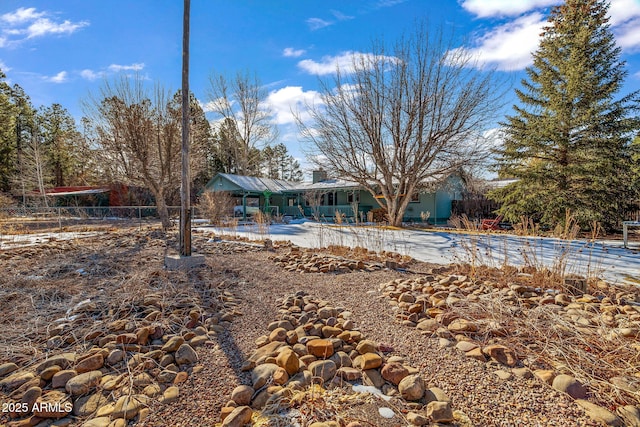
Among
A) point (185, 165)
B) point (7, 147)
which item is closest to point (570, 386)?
point (185, 165)

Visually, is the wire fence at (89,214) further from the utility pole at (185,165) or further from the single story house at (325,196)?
the utility pole at (185,165)

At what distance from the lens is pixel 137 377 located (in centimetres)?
183

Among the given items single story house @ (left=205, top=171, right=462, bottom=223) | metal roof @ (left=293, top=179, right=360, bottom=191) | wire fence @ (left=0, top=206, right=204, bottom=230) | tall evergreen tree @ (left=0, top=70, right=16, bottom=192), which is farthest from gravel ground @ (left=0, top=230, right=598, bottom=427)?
tall evergreen tree @ (left=0, top=70, right=16, bottom=192)

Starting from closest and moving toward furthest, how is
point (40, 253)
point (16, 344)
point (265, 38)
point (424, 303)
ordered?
point (16, 344)
point (424, 303)
point (40, 253)
point (265, 38)

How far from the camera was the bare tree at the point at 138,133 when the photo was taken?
10.4 meters

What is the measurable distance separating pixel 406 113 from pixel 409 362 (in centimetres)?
1157

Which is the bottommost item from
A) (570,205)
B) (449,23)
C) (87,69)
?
(570,205)

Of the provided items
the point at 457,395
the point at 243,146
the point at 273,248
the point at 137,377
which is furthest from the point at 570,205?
the point at 243,146

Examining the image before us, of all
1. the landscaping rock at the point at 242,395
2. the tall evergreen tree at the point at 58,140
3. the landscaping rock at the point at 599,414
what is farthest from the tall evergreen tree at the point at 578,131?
the tall evergreen tree at the point at 58,140

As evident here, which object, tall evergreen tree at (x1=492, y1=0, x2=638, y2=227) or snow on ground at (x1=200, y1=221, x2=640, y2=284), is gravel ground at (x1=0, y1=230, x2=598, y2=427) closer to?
snow on ground at (x1=200, y1=221, x2=640, y2=284)

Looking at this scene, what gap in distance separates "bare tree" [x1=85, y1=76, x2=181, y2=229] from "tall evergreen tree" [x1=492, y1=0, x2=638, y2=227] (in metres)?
12.9

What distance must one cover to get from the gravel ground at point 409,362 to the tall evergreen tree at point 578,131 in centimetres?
1140

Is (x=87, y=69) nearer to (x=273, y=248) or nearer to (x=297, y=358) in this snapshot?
(x=273, y=248)

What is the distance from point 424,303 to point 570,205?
11306 mm
